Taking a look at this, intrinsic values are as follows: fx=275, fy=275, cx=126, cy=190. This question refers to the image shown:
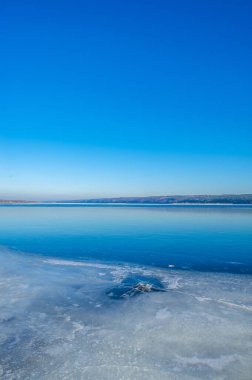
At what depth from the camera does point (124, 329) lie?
6.30 meters

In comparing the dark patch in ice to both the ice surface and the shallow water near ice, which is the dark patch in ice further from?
the ice surface

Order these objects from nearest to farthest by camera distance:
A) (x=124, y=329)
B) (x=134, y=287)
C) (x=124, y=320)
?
1. (x=124, y=329)
2. (x=124, y=320)
3. (x=134, y=287)

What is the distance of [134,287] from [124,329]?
281 cm

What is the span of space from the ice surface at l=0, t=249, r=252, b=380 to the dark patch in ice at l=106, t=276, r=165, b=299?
23 centimetres

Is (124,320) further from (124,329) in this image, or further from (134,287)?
(134,287)

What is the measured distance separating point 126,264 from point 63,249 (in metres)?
5.19

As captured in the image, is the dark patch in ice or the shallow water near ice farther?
the dark patch in ice

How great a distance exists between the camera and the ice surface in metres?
4.90

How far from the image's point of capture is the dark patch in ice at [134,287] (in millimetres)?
8555

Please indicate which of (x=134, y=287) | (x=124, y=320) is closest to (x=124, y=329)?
(x=124, y=320)

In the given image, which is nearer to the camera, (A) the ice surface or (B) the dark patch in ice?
(A) the ice surface

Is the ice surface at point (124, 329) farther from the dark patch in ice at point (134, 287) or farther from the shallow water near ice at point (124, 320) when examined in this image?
the dark patch in ice at point (134, 287)

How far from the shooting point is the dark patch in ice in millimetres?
8555

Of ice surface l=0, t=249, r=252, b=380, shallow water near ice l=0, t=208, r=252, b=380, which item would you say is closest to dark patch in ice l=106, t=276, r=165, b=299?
shallow water near ice l=0, t=208, r=252, b=380
